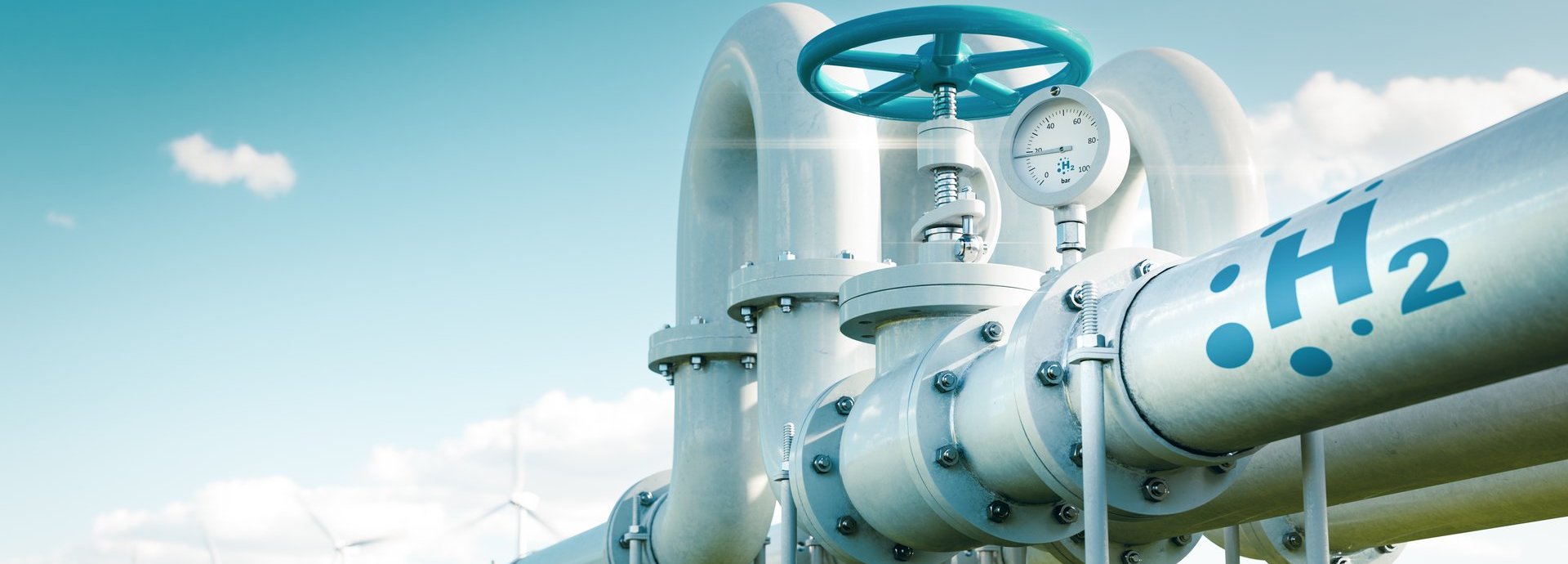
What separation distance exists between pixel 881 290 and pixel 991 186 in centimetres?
222

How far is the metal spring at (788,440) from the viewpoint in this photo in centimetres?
735

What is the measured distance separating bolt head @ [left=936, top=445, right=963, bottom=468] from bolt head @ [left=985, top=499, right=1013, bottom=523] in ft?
0.74

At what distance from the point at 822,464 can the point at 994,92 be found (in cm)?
279

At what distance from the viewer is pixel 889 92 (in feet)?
27.1

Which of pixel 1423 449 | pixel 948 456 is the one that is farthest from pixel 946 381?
pixel 1423 449

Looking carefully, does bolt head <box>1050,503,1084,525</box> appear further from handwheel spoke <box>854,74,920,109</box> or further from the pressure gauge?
handwheel spoke <box>854,74,920,109</box>

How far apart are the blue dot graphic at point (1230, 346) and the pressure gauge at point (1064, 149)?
1.57m

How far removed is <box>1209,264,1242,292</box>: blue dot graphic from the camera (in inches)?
155

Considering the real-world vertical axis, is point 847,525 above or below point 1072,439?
above

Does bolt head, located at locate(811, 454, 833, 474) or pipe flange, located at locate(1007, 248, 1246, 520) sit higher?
bolt head, located at locate(811, 454, 833, 474)

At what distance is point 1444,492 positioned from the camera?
6.50m

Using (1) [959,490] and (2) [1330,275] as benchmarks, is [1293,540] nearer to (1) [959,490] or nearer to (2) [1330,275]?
(1) [959,490]

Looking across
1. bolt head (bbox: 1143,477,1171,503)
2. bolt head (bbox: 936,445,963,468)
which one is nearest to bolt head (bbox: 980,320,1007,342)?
bolt head (bbox: 936,445,963,468)

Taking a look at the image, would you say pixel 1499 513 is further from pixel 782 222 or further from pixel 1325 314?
pixel 782 222
